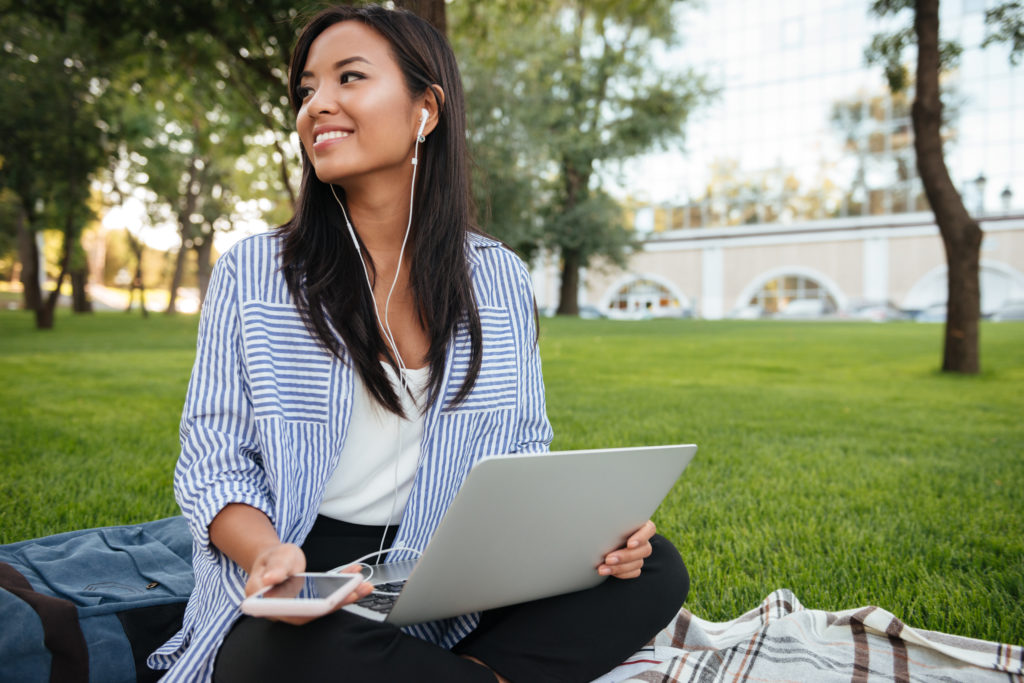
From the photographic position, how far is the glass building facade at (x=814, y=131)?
3272 cm

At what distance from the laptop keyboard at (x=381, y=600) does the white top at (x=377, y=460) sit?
0.21m

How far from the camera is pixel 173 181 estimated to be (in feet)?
70.6

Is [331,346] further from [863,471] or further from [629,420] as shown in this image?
[629,420]

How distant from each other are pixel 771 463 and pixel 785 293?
3579 centimetres

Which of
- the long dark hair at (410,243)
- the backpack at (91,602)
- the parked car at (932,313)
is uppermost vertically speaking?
the parked car at (932,313)

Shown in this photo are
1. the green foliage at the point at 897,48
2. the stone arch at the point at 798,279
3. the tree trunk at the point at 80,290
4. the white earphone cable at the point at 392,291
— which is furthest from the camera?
the stone arch at the point at 798,279

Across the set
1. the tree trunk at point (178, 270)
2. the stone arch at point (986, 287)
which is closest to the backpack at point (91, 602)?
the tree trunk at point (178, 270)

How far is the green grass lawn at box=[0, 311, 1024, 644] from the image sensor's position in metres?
2.70

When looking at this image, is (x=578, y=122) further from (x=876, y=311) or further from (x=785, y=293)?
(x=785, y=293)

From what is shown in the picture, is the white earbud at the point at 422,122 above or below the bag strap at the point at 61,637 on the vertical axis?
above

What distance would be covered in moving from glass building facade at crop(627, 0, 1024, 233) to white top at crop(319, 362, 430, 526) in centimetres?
3222

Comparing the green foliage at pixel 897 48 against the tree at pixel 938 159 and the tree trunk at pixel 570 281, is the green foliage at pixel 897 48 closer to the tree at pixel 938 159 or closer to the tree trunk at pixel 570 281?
the tree at pixel 938 159

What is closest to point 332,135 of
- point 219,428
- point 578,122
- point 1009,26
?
point 219,428

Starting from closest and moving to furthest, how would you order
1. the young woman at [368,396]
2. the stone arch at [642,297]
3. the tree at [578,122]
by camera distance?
1. the young woman at [368,396]
2. the tree at [578,122]
3. the stone arch at [642,297]
